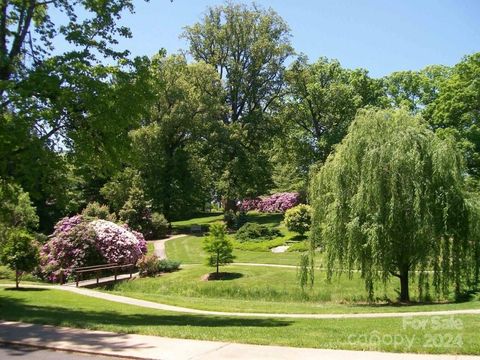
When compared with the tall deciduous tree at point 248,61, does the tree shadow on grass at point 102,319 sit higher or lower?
lower

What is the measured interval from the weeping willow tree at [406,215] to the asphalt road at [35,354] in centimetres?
1165

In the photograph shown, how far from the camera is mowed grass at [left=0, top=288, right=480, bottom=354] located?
8182 mm

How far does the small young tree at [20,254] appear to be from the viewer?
68.7 feet

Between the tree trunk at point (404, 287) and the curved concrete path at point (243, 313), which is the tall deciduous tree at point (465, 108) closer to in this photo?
the tree trunk at point (404, 287)

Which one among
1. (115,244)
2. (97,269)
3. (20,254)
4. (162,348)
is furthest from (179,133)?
(162,348)

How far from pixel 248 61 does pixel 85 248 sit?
33494 millimetres

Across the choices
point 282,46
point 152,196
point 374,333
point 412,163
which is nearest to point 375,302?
point 412,163

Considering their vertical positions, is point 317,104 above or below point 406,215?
above

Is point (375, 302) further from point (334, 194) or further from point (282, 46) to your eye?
point (282, 46)

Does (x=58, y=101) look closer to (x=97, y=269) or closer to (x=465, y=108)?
(x=97, y=269)

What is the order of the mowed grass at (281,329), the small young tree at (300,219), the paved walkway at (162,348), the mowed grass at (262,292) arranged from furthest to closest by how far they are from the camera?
the small young tree at (300,219), the mowed grass at (262,292), the mowed grass at (281,329), the paved walkway at (162,348)

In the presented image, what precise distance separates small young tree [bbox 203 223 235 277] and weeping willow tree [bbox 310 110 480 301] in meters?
8.48

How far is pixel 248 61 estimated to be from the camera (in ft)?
179

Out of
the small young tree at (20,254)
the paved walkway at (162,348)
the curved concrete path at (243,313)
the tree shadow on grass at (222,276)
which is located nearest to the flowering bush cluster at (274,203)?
the tree shadow on grass at (222,276)
